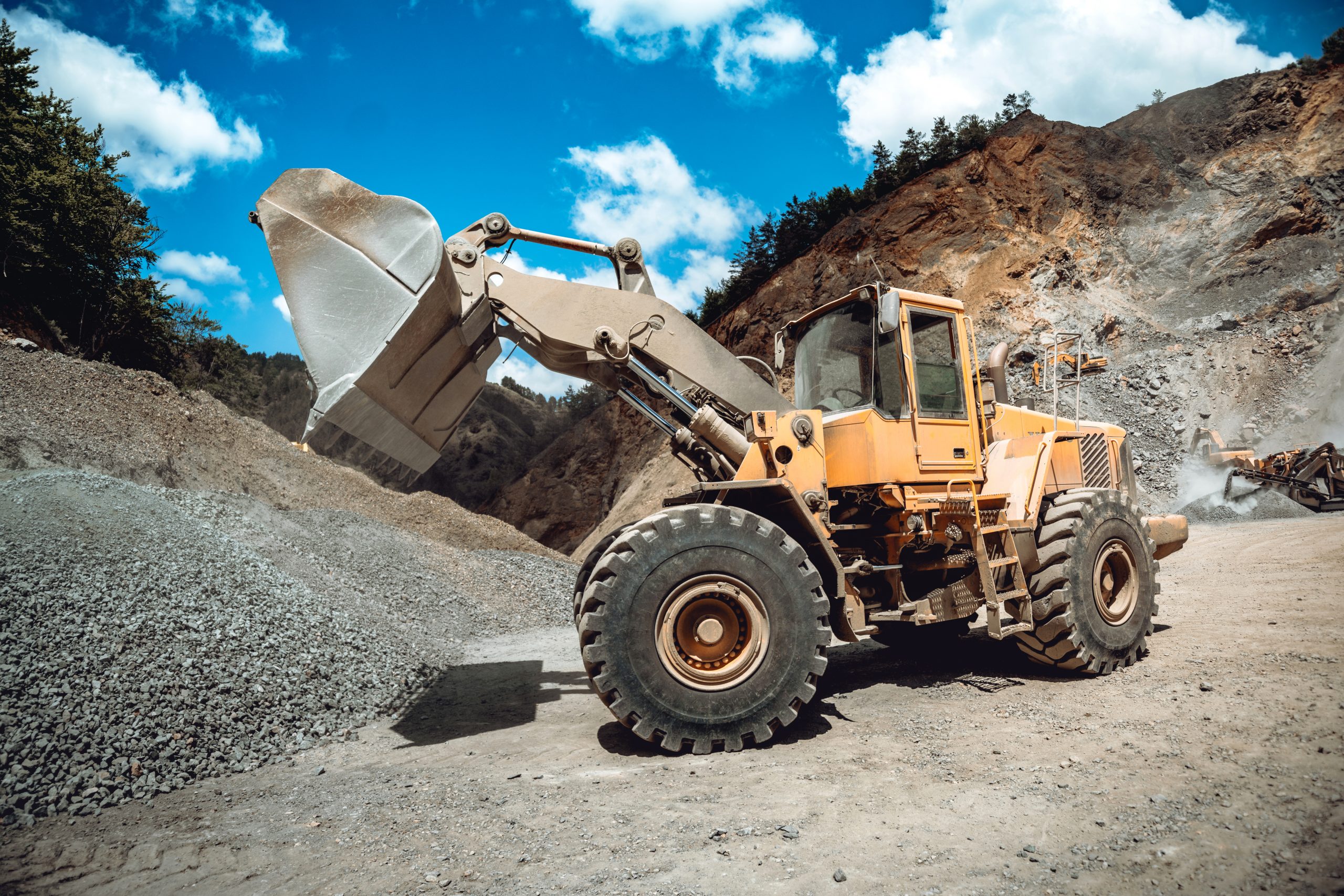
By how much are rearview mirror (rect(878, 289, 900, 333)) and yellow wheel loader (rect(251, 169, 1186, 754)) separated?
2 cm

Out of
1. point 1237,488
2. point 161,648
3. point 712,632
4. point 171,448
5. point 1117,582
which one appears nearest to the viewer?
point 712,632

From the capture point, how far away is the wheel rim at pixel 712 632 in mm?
4156

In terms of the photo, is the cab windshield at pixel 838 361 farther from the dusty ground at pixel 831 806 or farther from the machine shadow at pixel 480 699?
the machine shadow at pixel 480 699

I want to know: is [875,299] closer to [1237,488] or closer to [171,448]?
[171,448]

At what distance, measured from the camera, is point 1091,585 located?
17.9ft

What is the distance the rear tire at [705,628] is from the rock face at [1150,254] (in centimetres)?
1746

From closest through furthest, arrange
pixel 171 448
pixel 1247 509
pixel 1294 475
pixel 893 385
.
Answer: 1. pixel 893 385
2. pixel 171 448
3. pixel 1294 475
4. pixel 1247 509

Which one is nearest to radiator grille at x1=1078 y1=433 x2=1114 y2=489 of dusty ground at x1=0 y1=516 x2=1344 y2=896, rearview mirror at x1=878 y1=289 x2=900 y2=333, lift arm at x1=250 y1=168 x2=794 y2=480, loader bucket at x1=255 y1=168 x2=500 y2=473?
dusty ground at x1=0 y1=516 x2=1344 y2=896

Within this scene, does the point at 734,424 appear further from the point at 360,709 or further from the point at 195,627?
the point at 195,627

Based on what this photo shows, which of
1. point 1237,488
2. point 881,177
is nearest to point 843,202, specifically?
point 881,177

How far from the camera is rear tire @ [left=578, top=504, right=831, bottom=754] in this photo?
4.04 meters

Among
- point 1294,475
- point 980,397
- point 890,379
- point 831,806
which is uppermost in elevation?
point 890,379

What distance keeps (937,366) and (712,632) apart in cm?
268

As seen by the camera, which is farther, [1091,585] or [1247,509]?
[1247,509]
